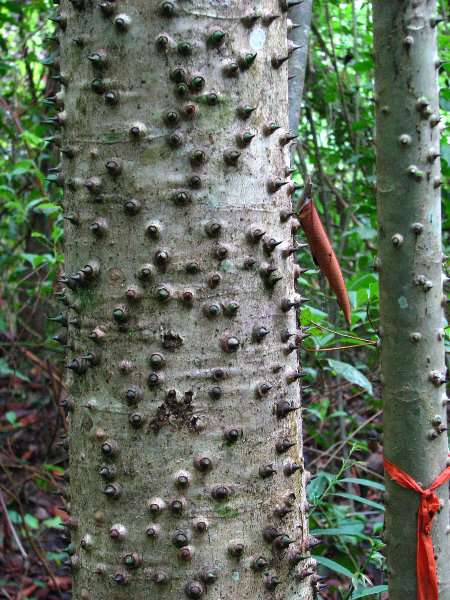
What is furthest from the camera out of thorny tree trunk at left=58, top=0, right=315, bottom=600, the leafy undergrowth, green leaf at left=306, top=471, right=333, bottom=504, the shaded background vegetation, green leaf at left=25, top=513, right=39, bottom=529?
green leaf at left=25, top=513, right=39, bottom=529

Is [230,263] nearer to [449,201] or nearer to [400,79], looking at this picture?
[400,79]

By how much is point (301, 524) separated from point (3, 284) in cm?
333

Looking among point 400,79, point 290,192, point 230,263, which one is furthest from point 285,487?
point 400,79

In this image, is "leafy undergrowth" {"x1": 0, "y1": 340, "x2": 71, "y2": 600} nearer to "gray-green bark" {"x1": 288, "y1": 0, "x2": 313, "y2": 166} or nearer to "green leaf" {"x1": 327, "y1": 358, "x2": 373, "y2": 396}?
"green leaf" {"x1": 327, "y1": 358, "x2": 373, "y2": 396}

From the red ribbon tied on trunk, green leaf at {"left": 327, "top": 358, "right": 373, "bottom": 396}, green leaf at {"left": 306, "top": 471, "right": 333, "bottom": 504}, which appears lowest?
green leaf at {"left": 306, "top": 471, "right": 333, "bottom": 504}

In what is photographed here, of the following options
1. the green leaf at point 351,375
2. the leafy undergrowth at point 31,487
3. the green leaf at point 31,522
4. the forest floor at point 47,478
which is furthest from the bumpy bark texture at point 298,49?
the green leaf at point 31,522

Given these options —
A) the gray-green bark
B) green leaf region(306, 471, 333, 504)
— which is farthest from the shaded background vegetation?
the gray-green bark

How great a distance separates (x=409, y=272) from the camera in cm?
112

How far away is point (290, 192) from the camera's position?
1.16 meters

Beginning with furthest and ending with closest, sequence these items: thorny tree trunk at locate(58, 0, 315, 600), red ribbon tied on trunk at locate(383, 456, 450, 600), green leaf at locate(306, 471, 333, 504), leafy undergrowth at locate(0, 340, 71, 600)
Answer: leafy undergrowth at locate(0, 340, 71, 600), green leaf at locate(306, 471, 333, 504), red ribbon tied on trunk at locate(383, 456, 450, 600), thorny tree trunk at locate(58, 0, 315, 600)

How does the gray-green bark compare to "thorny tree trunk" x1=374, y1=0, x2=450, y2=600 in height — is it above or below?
above

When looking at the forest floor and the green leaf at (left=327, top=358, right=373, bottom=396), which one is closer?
the green leaf at (left=327, top=358, right=373, bottom=396)

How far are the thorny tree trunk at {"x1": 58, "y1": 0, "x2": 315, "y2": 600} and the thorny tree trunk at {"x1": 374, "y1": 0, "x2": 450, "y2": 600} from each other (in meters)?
0.24

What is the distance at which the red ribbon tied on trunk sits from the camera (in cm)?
115
